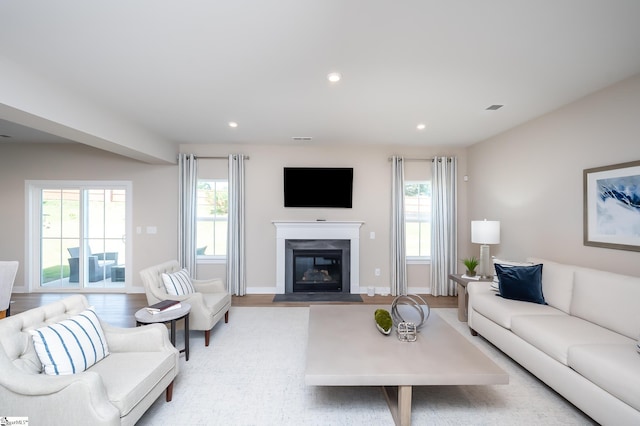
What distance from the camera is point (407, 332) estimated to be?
2.42 m

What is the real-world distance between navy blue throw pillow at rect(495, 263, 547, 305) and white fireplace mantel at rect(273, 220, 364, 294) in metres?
2.41

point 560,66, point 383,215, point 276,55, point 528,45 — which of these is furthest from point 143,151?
point 560,66

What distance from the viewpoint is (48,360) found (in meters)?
1.67

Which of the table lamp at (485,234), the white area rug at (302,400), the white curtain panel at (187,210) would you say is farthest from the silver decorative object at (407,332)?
the white curtain panel at (187,210)

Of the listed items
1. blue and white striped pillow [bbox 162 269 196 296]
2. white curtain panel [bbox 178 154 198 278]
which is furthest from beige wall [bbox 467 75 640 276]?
white curtain panel [bbox 178 154 198 278]

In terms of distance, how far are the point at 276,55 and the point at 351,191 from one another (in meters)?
3.21

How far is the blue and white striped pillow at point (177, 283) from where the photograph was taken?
3.23 meters

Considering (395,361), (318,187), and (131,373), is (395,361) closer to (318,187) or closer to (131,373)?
(131,373)

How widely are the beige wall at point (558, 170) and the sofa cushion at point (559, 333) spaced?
2.53ft

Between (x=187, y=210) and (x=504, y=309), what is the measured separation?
4.91 m

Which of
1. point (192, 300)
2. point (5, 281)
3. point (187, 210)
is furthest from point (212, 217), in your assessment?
point (5, 281)

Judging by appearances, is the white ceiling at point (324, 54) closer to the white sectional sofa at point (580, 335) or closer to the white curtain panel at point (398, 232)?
the white curtain panel at point (398, 232)

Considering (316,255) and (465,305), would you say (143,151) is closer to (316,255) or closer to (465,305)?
(316,255)

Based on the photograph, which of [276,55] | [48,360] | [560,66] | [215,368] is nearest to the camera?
[48,360]
